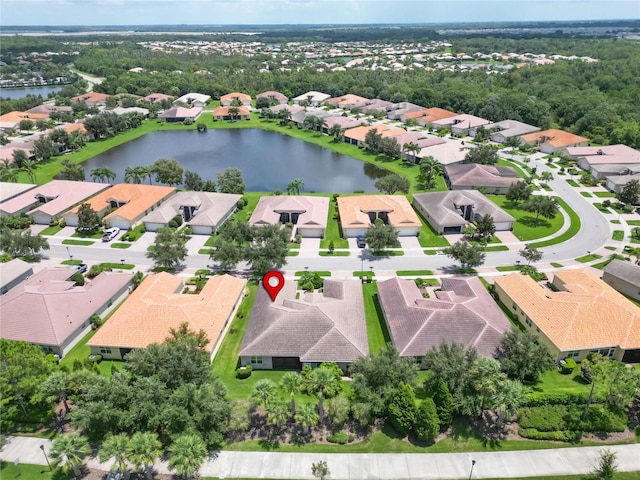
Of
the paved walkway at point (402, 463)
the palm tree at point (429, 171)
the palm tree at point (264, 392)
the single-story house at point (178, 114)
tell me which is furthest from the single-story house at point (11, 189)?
the palm tree at point (429, 171)

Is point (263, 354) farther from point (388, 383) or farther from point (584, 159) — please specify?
point (584, 159)

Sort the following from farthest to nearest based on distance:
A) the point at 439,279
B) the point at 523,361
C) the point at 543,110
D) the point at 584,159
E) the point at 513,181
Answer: the point at 543,110, the point at 584,159, the point at 513,181, the point at 439,279, the point at 523,361

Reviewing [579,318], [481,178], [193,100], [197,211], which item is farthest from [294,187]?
[193,100]

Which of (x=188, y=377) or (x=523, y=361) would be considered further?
(x=523, y=361)

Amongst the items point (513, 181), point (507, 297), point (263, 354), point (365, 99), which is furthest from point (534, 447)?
point (365, 99)

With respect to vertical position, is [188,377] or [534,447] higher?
[188,377]

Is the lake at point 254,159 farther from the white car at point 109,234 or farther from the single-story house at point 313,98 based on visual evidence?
the single-story house at point 313,98

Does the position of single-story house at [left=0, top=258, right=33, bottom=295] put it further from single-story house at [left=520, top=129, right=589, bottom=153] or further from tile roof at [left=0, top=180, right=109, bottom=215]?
single-story house at [left=520, top=129, right=589, bottom=153]

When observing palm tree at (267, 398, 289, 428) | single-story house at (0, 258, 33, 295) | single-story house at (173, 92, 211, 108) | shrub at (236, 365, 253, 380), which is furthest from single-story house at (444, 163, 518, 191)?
single-story house at (173, 92, 211, 108)
